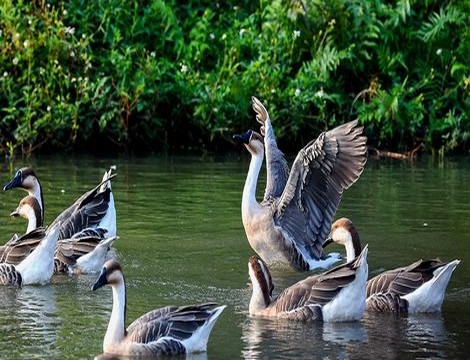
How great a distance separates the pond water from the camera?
31.7ft

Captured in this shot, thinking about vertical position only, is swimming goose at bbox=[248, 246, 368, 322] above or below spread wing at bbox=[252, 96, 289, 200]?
below

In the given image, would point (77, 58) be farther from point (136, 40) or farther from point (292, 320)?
point (292, 320)

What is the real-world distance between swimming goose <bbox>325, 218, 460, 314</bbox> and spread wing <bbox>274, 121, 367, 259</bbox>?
1.93m

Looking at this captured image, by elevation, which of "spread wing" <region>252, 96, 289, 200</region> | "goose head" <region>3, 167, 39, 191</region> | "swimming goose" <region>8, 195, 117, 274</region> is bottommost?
"swimming goose" <region>8, 195, 117, 274</region>

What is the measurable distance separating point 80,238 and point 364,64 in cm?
1007

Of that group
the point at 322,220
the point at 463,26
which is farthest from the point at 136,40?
the point at 322,220

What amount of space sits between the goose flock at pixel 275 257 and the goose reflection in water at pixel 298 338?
12cm

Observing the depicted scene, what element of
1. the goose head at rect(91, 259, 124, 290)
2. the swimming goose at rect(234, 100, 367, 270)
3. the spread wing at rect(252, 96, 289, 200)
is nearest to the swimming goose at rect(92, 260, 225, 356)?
the goose head at rect(91, 259, 124, 290)

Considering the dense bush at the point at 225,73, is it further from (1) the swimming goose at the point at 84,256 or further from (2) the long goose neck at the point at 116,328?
(2) the long goose neck at the point at 116,328

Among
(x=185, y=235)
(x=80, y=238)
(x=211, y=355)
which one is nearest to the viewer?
(x=211, y=355)

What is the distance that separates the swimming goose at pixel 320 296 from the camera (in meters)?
10.2

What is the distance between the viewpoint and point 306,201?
42.2ft

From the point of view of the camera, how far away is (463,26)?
21438 millimetres

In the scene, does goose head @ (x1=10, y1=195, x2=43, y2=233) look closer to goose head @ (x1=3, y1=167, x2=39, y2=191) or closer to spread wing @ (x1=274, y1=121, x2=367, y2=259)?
goose head @ (x1=3, y1=167, x2=39, y2=191)
